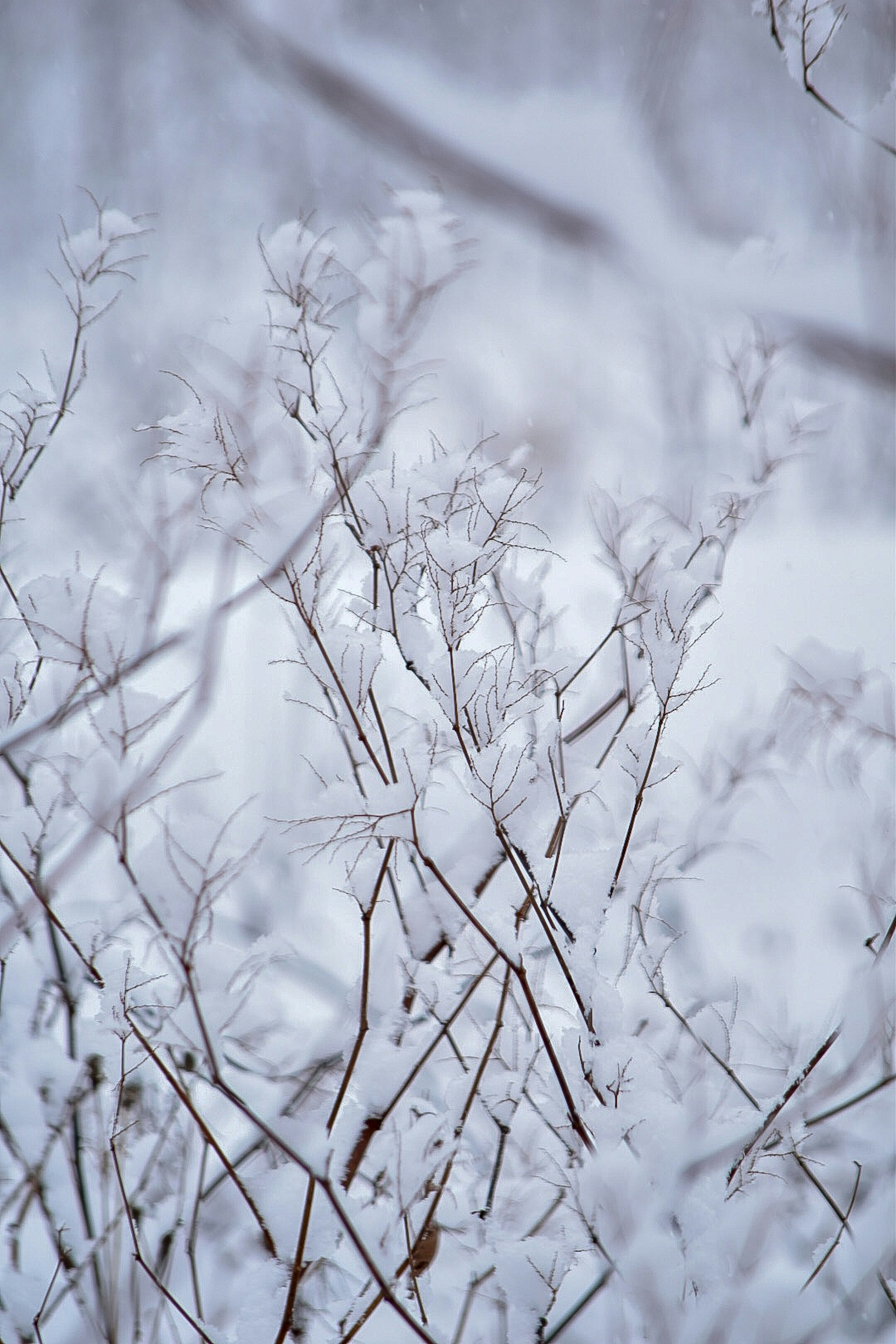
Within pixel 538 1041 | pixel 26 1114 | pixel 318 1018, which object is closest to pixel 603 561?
pixel 538 1041

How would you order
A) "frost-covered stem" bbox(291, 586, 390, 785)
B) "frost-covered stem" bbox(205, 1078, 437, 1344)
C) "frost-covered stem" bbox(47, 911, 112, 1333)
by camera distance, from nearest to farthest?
"frost-covered stem" bbox(205, 1078, 437, 1344), "frost-covered stem" bbox(291, 586, 390, 785), "frost-covered stem" bbox(47, 911, 112, 1333)

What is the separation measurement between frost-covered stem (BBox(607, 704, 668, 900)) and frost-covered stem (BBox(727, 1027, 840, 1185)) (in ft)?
0.51

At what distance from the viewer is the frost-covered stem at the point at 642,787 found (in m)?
0.49

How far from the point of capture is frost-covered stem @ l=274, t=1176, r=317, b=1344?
0.44m

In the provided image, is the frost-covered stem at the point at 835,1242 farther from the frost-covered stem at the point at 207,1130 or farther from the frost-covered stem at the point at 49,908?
the frost-covered stem at the point at 49,908

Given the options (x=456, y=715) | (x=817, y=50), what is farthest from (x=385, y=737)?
(x=817, y=50)

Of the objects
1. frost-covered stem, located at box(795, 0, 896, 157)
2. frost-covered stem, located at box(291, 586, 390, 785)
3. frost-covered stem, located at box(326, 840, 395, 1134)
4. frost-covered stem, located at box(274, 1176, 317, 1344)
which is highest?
frost-covered stem, located at box(795, 0, 896, 157)

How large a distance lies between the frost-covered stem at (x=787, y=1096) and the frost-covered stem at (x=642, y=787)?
156mm

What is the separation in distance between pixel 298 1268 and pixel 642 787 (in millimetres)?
368

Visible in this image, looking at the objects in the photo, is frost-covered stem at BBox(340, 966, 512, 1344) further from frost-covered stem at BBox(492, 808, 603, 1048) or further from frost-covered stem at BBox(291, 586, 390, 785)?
frost-covered stem at BBox(291, 586, 390, 785)

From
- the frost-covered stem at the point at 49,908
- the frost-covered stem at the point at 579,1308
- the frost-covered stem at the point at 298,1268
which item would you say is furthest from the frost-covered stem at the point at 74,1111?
the frost-covered stem at the point at 579,1308

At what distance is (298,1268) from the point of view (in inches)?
17.7

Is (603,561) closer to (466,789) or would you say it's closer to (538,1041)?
(466,789)

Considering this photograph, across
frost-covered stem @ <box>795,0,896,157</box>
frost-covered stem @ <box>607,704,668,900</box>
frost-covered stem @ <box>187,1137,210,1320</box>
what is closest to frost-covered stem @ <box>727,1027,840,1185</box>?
frost-covered stem @ <box>607,704,668,900</box>
